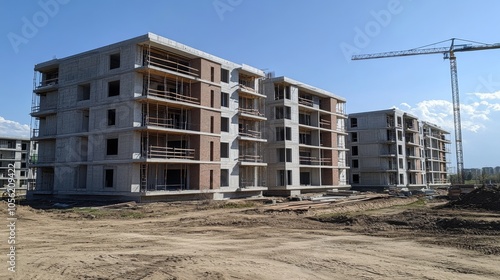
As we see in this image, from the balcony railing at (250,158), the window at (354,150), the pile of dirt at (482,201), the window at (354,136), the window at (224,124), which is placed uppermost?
the window at (354,136)

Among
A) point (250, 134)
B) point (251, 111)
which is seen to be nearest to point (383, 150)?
point (250, 134)

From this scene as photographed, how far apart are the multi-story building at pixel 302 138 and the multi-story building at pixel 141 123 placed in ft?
17.1

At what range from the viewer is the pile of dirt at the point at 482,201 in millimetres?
24969

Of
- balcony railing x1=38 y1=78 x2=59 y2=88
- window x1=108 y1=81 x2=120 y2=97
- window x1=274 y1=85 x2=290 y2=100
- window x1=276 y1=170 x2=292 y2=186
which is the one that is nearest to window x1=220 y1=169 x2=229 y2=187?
window x1=276 y1=170 x2=292 y2=186

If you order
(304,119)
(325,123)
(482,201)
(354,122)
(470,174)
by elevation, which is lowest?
(482,201)

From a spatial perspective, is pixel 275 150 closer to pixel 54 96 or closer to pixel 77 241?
pixel 54 96

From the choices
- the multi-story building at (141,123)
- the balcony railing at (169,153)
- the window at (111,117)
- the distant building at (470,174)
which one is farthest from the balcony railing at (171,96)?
the distant building at (470,174)

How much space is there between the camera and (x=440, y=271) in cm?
903

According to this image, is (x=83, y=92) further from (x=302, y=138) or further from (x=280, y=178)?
(x=302, y=138)

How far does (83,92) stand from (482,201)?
3263 cm

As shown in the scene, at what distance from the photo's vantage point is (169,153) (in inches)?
1252

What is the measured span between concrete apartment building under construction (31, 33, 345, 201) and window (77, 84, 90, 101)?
9 centimetres

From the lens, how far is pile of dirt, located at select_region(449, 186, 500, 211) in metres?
25.0

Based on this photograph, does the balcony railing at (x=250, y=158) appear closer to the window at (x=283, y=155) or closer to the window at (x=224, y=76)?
the window at (x=283, y=155)
